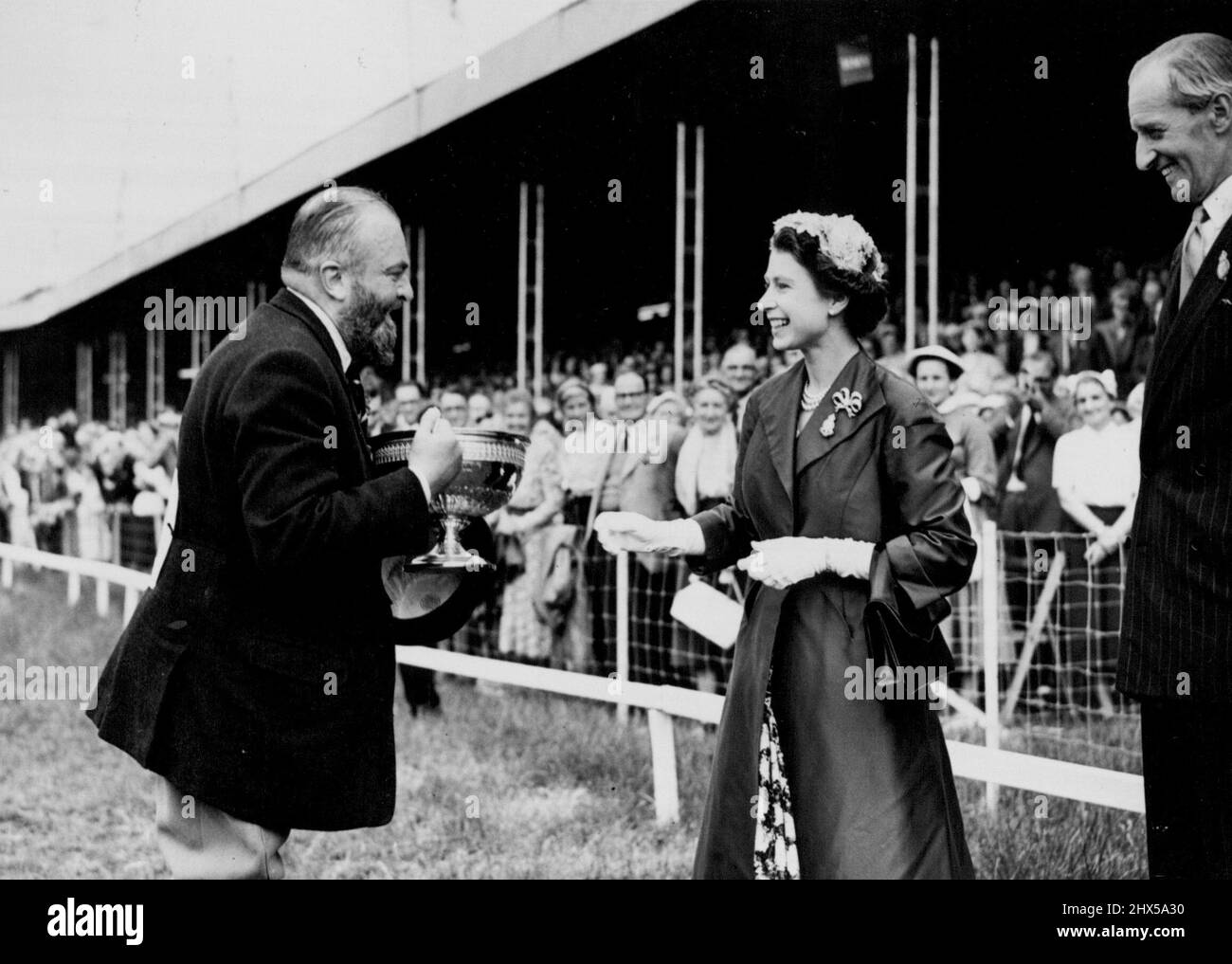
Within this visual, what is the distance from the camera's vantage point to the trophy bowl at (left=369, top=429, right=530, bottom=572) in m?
3.24

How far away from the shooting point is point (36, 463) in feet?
32.2

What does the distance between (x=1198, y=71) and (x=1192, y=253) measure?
1.20 feet

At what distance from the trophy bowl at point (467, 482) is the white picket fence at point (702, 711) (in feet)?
2.57

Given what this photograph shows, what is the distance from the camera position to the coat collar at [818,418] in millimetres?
3244

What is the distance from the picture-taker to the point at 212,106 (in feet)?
15.1

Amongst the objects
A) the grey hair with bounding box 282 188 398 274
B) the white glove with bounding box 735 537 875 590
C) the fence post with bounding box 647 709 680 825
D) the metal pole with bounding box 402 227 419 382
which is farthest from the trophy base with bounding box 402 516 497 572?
the metal pole with bounding box 402 227 419 382

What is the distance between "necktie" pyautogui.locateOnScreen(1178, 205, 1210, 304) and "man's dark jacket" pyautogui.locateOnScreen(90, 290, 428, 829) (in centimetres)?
163

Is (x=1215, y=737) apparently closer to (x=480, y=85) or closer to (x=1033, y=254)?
(x=480, y=85)

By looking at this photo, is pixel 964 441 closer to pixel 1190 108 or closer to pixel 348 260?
pixel 1190 108

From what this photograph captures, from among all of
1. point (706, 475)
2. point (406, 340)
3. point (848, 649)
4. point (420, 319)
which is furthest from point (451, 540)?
point (420, 319)

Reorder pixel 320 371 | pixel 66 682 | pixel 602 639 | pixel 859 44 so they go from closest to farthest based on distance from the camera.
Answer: pixel 320 371 → pixel 859 44 → pixel 602 639 → pixel 66 682

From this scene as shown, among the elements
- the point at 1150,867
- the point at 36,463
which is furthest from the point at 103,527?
the point at 1150,867

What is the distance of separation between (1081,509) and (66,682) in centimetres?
512

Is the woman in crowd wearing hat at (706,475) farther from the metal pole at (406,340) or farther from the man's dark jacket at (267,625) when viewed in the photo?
the man's dark jacket at (267,625)
